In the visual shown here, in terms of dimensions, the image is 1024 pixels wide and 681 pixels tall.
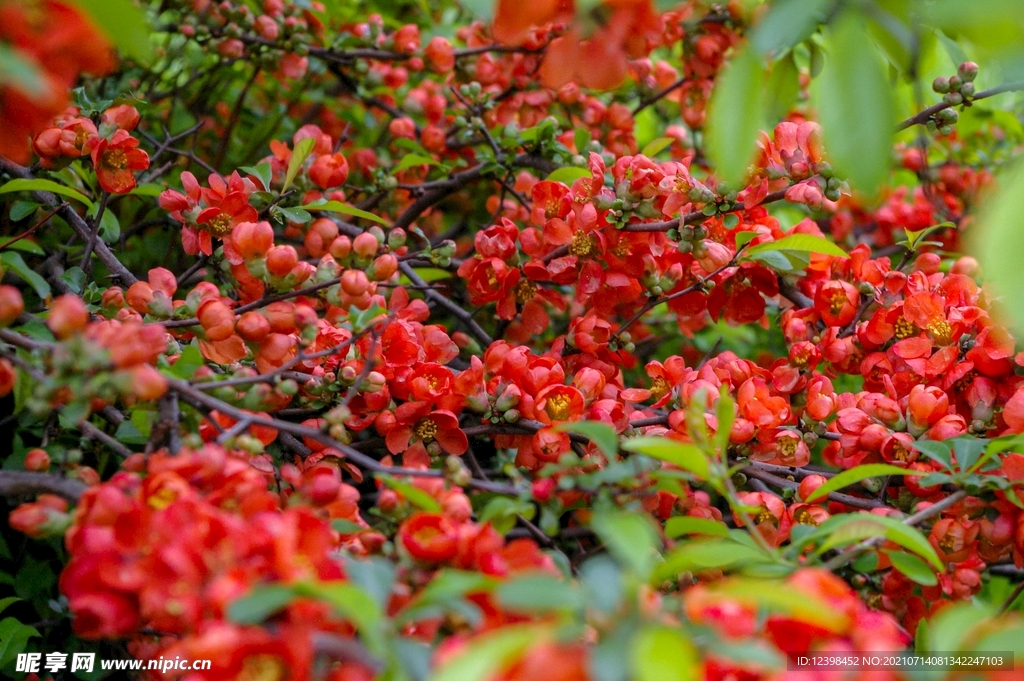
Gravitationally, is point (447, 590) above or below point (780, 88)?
below

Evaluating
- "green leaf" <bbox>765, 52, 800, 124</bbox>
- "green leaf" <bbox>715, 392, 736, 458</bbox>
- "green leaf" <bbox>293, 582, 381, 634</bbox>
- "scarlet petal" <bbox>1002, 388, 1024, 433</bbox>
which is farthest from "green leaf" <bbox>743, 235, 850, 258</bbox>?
"green leaf" <bbox>293, 582, 381, 634</bbox>

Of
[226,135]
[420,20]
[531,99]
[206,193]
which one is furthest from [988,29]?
[420,20]

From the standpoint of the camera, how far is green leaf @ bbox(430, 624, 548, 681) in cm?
44

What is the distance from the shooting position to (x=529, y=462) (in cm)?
100

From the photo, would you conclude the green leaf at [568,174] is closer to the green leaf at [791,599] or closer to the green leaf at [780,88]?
the green leaf at [780,88]

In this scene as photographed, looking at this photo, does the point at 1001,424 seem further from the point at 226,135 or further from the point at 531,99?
the point at 226,135

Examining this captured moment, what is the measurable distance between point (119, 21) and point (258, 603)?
1.33ft

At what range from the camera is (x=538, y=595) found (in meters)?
0.50

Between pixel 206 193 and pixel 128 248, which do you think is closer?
pixel 206 193

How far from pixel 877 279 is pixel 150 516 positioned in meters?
1.01

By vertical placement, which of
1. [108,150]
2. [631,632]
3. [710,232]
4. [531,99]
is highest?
[531,99]

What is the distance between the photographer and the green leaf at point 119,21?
1.93 feet

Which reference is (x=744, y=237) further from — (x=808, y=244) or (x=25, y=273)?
(x=25, y=273)

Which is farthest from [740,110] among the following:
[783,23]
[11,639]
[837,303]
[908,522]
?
[11,639]
